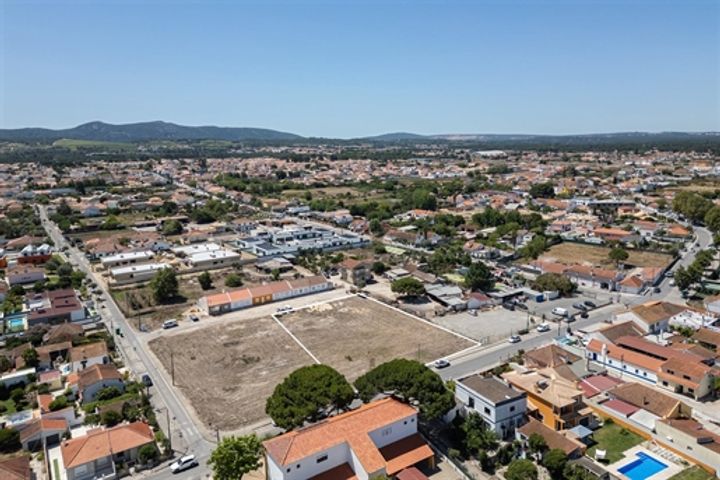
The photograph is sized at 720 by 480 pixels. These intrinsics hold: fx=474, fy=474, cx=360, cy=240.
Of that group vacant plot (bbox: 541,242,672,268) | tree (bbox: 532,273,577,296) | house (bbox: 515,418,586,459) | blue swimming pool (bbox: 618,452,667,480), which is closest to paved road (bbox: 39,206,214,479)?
house (bbox: 515,418,586,459)

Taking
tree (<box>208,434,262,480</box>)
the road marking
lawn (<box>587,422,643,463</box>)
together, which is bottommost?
the road marking

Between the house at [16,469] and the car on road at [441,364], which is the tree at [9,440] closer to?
the house at [16,469]

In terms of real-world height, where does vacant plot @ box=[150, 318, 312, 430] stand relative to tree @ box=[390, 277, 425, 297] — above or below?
below

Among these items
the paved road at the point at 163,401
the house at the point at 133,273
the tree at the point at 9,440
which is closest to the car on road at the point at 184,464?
the paved road at the point at 163,401

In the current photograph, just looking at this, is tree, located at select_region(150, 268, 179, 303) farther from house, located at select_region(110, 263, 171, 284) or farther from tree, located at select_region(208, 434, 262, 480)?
tree, located at select_region(208, 434, 262, 480)

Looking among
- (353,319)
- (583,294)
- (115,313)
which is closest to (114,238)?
(115,313)

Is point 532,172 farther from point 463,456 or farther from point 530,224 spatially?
point 463,456

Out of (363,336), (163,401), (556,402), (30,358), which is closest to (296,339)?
(363,336)
